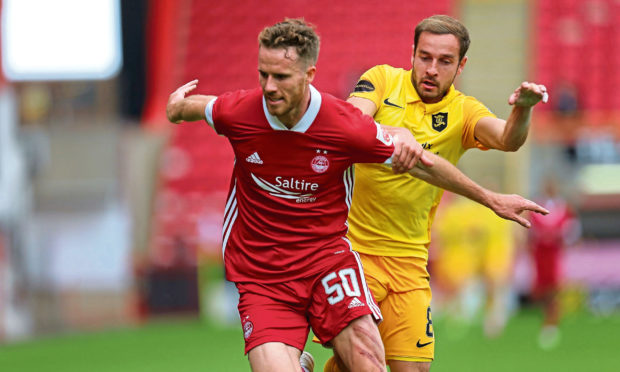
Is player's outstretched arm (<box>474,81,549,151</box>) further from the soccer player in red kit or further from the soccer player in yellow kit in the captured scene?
the soccer player in red kit

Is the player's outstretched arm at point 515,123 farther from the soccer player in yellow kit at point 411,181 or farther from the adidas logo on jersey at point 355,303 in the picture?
the adidas logo on jersey at point 355,303

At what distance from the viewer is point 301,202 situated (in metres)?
5.59

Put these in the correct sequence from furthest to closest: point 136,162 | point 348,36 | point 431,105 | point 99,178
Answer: point 348,36
point 136,162
point 99,178
point 431,105

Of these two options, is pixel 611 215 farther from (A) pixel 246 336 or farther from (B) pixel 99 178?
(A) pixel 246 336

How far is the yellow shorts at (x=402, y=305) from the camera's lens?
6.15m

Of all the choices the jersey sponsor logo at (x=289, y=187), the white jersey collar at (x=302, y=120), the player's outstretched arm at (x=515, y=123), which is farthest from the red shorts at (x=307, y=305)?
the player's outstretched arm at (x=515, y=123)

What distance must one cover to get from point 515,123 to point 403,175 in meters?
0.83

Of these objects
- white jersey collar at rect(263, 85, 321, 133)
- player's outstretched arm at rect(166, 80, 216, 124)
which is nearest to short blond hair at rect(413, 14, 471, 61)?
white jersey collar at rect(263, 85, 321, 133)

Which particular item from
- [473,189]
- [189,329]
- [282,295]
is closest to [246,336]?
[282,295]

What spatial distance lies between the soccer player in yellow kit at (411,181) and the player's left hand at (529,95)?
0.28m

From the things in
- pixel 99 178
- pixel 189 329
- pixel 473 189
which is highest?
pixel 473 189

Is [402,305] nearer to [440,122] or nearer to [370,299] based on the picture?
[370,299]

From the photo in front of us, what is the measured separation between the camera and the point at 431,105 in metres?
6.04

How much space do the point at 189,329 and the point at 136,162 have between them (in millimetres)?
5643
